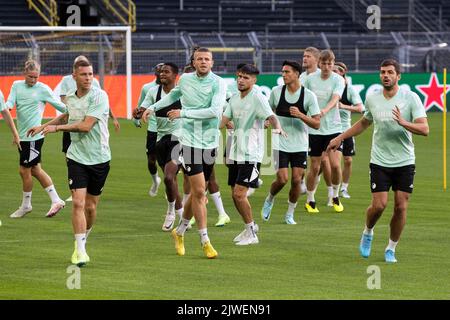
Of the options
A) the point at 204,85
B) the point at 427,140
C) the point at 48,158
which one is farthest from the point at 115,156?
the point at 204,85

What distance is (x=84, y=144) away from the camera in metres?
13.2

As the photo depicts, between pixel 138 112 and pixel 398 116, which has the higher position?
pixel 398 116

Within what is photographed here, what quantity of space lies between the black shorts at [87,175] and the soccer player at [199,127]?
1.05 metres

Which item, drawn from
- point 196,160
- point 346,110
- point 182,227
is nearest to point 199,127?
point 196,160

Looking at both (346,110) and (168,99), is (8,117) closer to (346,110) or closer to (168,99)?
(168,99)

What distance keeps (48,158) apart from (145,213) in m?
10.6

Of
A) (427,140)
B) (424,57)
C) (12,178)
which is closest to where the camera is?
Result: (12,178)

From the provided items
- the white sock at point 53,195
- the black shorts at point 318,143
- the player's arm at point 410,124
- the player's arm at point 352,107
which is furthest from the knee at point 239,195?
the player's arm at point 352,107

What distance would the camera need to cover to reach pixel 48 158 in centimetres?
2856

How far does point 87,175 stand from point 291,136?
4.87 metres

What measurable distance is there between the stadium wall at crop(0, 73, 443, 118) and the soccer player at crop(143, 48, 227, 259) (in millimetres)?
25123

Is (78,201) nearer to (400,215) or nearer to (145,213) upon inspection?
(400,215)

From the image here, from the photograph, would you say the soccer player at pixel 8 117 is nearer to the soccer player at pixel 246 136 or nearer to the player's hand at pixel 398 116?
the soccer player at pixel 246 136

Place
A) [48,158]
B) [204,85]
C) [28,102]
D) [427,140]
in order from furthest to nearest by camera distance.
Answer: [427,140] → [48,158] → [28,102] → [204,85]
